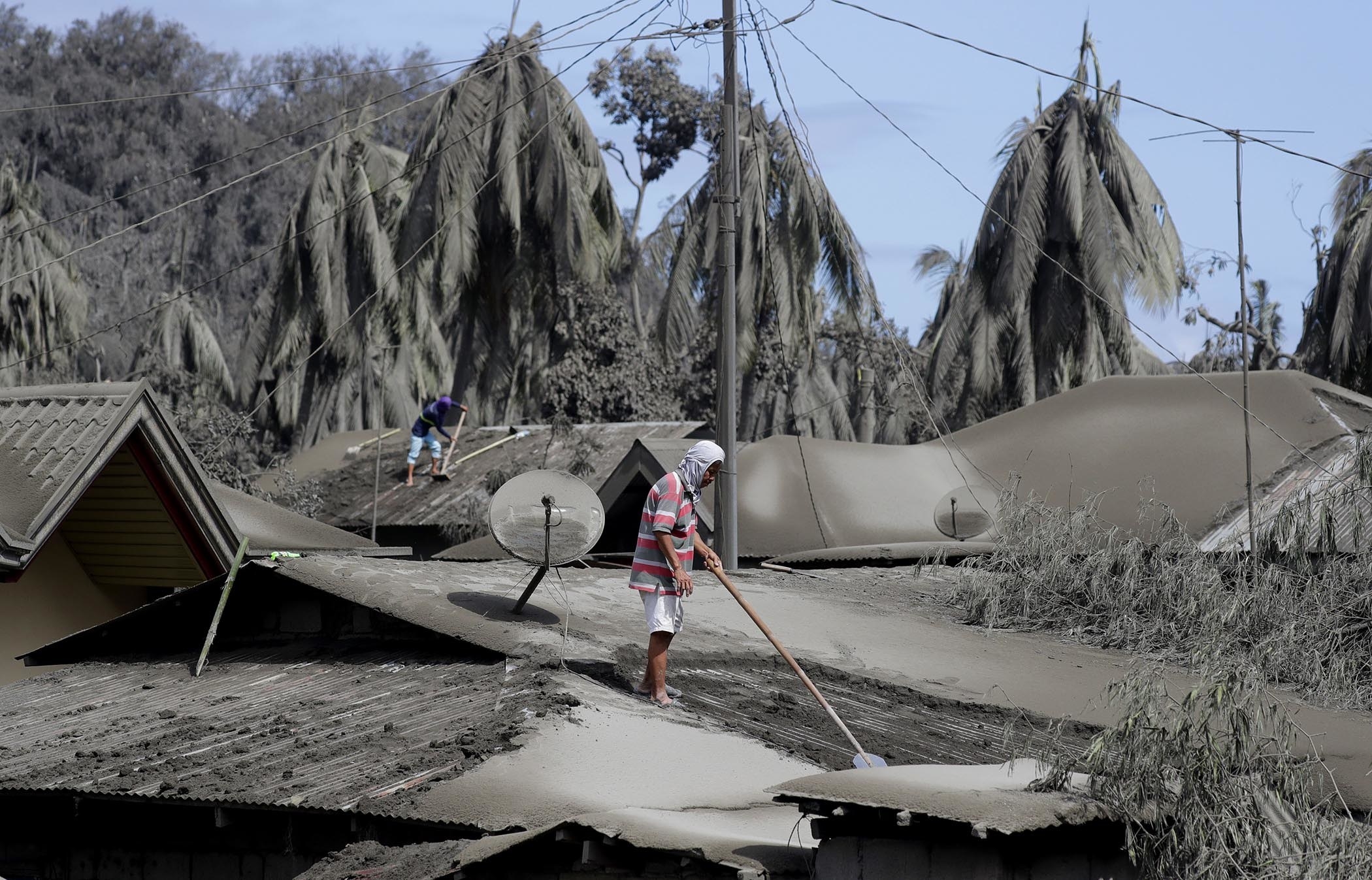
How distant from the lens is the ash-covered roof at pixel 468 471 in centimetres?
2422

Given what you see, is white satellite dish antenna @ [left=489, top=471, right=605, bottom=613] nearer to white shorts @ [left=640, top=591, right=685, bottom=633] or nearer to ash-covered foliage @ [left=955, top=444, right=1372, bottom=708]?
white shorts @ [left=640, top=591, right=685, bottom=633]

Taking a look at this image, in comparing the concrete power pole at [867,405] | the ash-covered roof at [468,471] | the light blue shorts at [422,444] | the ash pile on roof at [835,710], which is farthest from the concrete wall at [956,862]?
the concrete power pole at [867,405]

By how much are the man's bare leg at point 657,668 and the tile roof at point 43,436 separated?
197 inches

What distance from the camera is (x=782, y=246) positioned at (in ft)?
109

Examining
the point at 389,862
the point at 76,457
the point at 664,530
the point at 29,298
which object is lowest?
the point at 389,862

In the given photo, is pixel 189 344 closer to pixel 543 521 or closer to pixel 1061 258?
pixel 1061 258

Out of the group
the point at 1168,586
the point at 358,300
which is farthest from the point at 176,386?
the point at 1168,586

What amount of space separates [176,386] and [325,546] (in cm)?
1798

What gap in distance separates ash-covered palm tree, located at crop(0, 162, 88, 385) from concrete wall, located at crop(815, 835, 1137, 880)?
97.6 feet

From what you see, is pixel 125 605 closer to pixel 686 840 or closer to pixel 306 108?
pixel 686 840

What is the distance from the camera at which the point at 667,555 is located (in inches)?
321

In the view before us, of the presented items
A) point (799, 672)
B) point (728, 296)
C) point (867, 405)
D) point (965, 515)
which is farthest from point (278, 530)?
point (867, 405)

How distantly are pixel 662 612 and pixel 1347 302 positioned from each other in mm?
24488

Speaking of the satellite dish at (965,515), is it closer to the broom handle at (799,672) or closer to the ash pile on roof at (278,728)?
the broom handle at (799,672)
